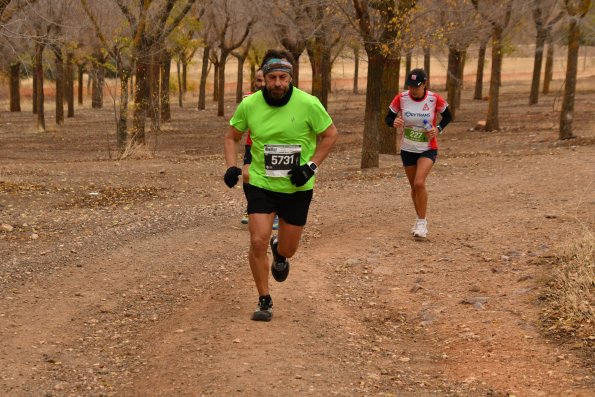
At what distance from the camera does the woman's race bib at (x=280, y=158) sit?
6.39m

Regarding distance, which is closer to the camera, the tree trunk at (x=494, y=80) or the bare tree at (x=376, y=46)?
the bare tree at (x=376, y=46)

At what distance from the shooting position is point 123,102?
21.1 metres

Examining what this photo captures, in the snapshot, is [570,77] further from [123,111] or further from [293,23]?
[123,111]

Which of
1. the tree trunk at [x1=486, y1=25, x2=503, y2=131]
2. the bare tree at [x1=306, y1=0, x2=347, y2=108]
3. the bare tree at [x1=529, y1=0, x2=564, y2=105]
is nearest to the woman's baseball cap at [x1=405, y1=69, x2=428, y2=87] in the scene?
the bare tree at [x1=306, y1=0, x2=347, y2=108]

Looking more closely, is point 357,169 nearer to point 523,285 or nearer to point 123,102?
point 123,102

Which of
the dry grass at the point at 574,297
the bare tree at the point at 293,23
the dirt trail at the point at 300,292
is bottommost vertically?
the dirt trail at the point at 300,292

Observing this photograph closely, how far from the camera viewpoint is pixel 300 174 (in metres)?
6.28

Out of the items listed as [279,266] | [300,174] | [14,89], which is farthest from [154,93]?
[300,174]

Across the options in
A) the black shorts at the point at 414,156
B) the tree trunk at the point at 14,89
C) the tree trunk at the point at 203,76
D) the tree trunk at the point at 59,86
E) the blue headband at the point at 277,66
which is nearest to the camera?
the blue headband at the point at 277,66

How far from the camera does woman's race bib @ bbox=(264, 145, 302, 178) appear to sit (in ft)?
21.0

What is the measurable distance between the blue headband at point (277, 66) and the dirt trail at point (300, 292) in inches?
73.4

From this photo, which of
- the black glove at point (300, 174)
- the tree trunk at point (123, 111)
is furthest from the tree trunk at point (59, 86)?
the black glove at point (300, 174)

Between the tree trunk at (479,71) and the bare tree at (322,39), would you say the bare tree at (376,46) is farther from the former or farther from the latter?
the tree trunk at (479,71)

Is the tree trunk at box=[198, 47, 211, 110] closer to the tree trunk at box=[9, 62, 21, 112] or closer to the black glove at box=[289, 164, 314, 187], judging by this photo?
the tree trunk at box=[9, 62, 21, 112]
